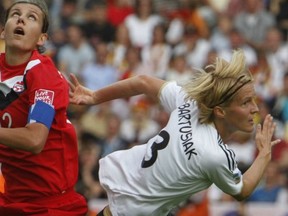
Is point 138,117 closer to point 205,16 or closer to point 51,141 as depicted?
point 205,16

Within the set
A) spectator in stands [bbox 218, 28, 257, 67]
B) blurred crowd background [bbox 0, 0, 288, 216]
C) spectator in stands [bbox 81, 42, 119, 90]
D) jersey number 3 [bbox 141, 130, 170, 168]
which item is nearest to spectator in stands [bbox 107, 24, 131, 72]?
blurred crowd background [bbox 0, 0, 288, 216]

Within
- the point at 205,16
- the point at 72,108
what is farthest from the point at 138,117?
the point at 205,16

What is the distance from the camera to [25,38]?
6.59m

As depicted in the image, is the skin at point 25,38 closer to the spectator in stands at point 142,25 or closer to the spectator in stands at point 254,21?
the spectator in stands at point 142,25

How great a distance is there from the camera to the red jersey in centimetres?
650

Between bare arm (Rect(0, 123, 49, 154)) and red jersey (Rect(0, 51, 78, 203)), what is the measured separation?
7.0 inches

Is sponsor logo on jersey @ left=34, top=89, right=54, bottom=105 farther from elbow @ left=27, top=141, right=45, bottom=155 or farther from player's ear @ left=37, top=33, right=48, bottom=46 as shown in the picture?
player's ear @ left=37, top=33, right=48, bottom=46

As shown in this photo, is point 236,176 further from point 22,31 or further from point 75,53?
point 75,53

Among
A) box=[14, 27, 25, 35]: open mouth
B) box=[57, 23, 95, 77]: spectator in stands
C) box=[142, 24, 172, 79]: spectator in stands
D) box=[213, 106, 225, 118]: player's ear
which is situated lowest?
box=[57, 23, 95, 77]: spectator in stands

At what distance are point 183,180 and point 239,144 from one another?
6.98 m

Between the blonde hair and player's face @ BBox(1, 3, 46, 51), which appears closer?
player's face @ BBox(1, 3, 46, 51)

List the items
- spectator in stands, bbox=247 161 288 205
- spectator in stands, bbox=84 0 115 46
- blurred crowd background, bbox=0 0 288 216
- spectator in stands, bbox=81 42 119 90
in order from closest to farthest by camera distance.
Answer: spectator in stands, bbox=247 161 288 205 → blurred crowd background, bbox=0 0 288 216 → spectator in stands, bbox=81 42 119 90 → spectator in stands, bbox=84 0 115 46

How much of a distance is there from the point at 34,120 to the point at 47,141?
1.03 feet

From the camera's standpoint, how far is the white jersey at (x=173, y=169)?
6.66 metres
